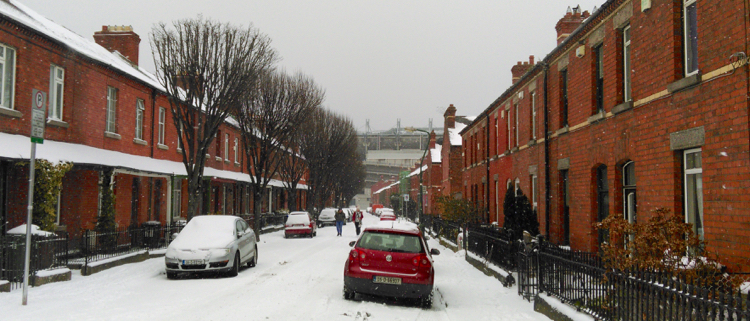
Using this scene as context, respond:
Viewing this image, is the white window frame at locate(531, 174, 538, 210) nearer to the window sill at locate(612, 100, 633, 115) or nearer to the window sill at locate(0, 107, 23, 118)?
the window sill at locate(612, 100, 633, 115)

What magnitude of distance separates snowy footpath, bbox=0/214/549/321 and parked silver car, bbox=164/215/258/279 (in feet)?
1.11

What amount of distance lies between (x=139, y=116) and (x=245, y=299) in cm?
1482

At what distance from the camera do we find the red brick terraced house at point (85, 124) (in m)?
14.1

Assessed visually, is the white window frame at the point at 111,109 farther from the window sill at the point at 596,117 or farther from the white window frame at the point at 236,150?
the window sill at the point at 596,117

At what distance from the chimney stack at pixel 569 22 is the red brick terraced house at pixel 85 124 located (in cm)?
1475

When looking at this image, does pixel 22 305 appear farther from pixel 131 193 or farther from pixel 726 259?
pixel 131 193

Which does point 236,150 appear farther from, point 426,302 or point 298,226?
point 426,302

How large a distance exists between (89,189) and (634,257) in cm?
1602

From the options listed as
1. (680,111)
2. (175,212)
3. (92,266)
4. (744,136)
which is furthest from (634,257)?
(175,212)

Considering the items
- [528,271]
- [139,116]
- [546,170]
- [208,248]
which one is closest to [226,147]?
[139,116]

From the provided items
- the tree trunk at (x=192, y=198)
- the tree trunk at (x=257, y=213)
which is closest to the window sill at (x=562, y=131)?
the tree trunk at (x=192, y=198)

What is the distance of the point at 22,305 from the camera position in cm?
891

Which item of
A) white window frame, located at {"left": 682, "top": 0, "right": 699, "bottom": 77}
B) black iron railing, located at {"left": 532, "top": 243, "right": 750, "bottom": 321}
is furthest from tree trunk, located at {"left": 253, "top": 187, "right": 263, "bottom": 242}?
white window frame, located at {"left": 682, "top": 0, "right": 699, "bottom": 77}

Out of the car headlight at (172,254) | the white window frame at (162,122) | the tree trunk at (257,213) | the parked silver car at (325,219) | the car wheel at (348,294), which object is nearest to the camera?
the car wheel at (348,294)
